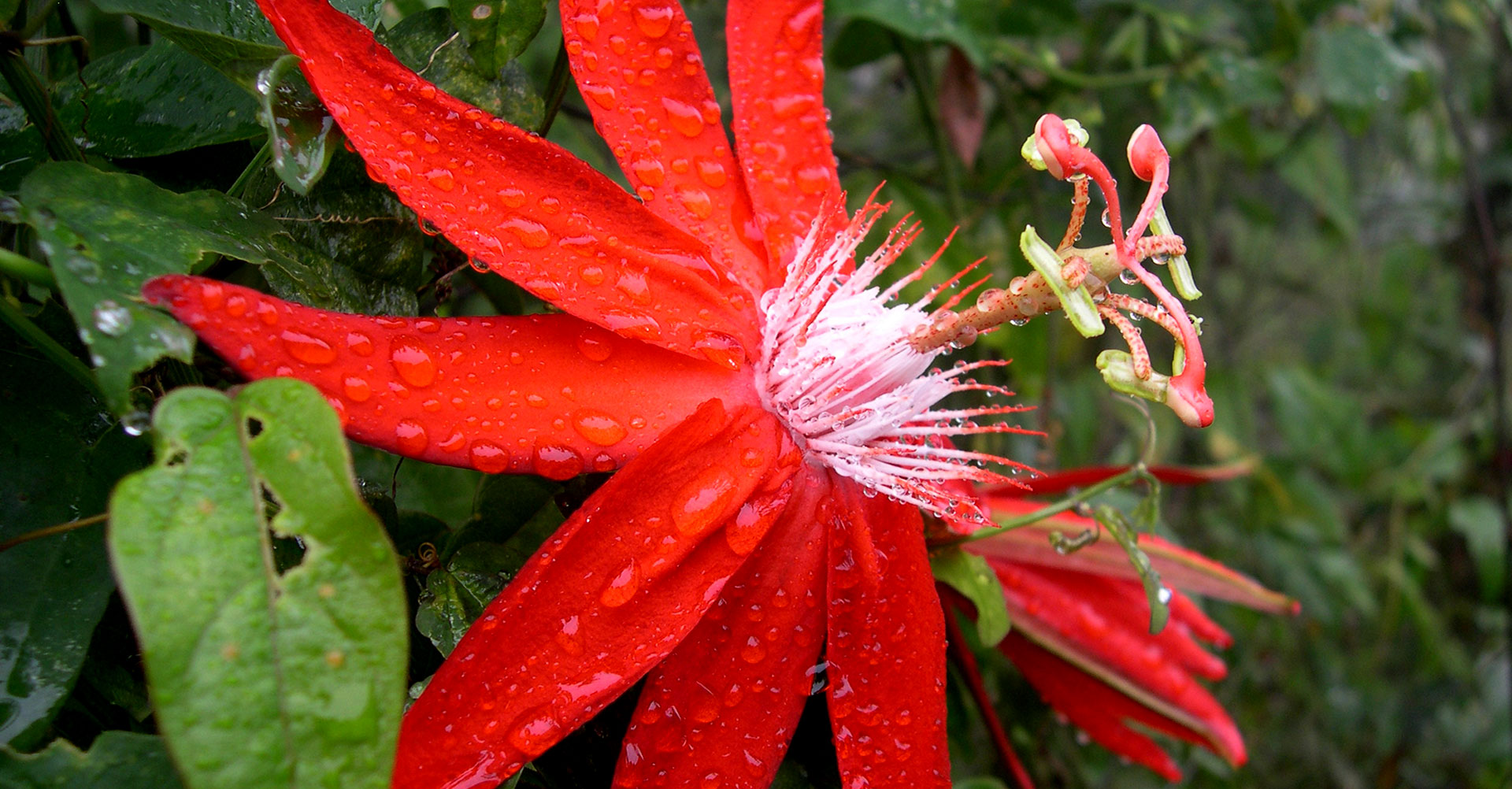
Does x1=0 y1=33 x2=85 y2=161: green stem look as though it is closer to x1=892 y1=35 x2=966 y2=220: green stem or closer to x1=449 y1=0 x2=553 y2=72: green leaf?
x1=449 y1=0 x2=553 y2=72: green leaf

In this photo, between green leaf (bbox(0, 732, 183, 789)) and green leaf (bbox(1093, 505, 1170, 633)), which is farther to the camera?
green leaf (bbox(1093, 505, 1170, 633))

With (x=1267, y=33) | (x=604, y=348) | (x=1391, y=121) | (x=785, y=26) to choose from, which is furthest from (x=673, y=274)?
(x=1391, y=121)

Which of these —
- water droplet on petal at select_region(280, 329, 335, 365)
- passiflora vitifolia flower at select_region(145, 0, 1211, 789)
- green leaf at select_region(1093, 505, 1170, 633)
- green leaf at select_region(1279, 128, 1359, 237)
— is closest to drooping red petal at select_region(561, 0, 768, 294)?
passiflora vitifolia flower at select_region(145, 0, 1211, 789)

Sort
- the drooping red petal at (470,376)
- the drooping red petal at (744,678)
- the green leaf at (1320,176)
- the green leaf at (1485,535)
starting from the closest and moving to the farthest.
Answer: the drooping red petal at (470,376) < the drooping red petal at (744,678) < the green leaf at (1320,176) < the green leaf at (1485,535)

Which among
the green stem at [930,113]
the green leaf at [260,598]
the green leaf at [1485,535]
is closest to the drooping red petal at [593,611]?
the green leaf at [260,598]

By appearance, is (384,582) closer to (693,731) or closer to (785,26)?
(693,731)

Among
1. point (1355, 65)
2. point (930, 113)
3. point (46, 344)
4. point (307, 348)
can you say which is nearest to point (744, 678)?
point (307, 348)

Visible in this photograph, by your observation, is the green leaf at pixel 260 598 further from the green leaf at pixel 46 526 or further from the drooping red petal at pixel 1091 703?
the drooping red petal at pixel 1091 703
